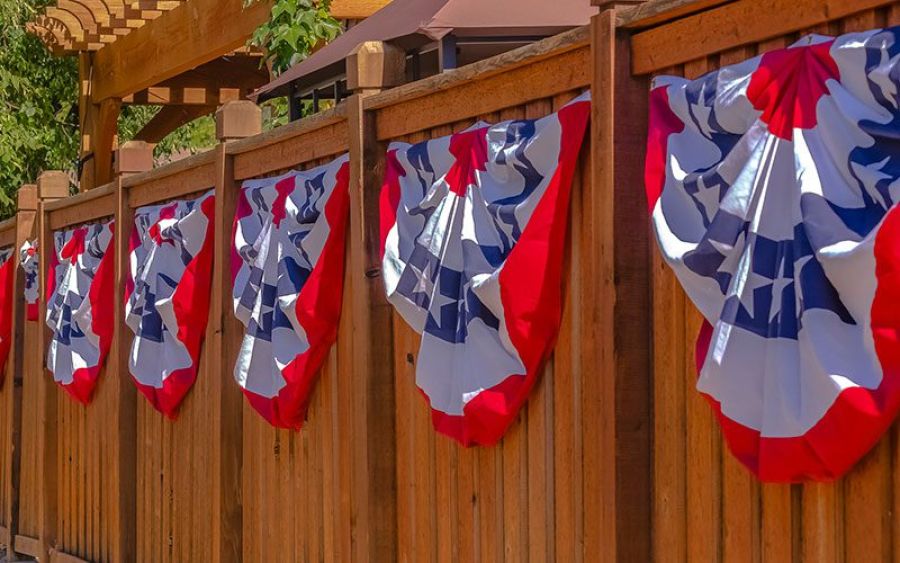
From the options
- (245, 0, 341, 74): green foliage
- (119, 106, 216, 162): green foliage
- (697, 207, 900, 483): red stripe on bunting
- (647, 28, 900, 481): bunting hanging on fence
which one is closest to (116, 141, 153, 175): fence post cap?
(245, 0, 341, 74): green foliage

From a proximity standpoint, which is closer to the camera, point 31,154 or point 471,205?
point 471,205

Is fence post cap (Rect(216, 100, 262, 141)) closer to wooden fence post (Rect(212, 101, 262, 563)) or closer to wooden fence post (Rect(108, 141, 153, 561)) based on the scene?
wooden fence post (Rect(212, 101, 262, 563))

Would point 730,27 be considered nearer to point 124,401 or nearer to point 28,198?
point 124,401

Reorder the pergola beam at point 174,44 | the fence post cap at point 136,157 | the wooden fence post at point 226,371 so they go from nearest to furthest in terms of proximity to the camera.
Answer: the wooden fence post at point 226,371 < the fence post cap at point 136,157 < the pergola beam at point 174,44

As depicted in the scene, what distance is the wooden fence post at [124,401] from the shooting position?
310 inches

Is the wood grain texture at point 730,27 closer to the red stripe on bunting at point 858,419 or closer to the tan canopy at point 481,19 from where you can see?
the red stripe on bunting at point 858,419

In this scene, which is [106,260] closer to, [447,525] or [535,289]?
[447,525]

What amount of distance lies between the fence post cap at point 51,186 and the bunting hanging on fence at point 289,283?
4028 mm

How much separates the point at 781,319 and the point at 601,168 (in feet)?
2.70

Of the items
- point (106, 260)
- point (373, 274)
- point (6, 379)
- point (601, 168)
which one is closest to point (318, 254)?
point (373, 274)

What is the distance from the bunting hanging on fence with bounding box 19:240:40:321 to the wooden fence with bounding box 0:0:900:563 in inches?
90.0

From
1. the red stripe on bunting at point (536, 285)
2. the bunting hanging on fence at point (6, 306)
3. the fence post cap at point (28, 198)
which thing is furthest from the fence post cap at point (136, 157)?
the red stripe on bunting at point (536, 285)

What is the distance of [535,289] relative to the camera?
13.0 ft

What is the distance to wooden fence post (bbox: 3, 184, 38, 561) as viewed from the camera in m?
10.3
